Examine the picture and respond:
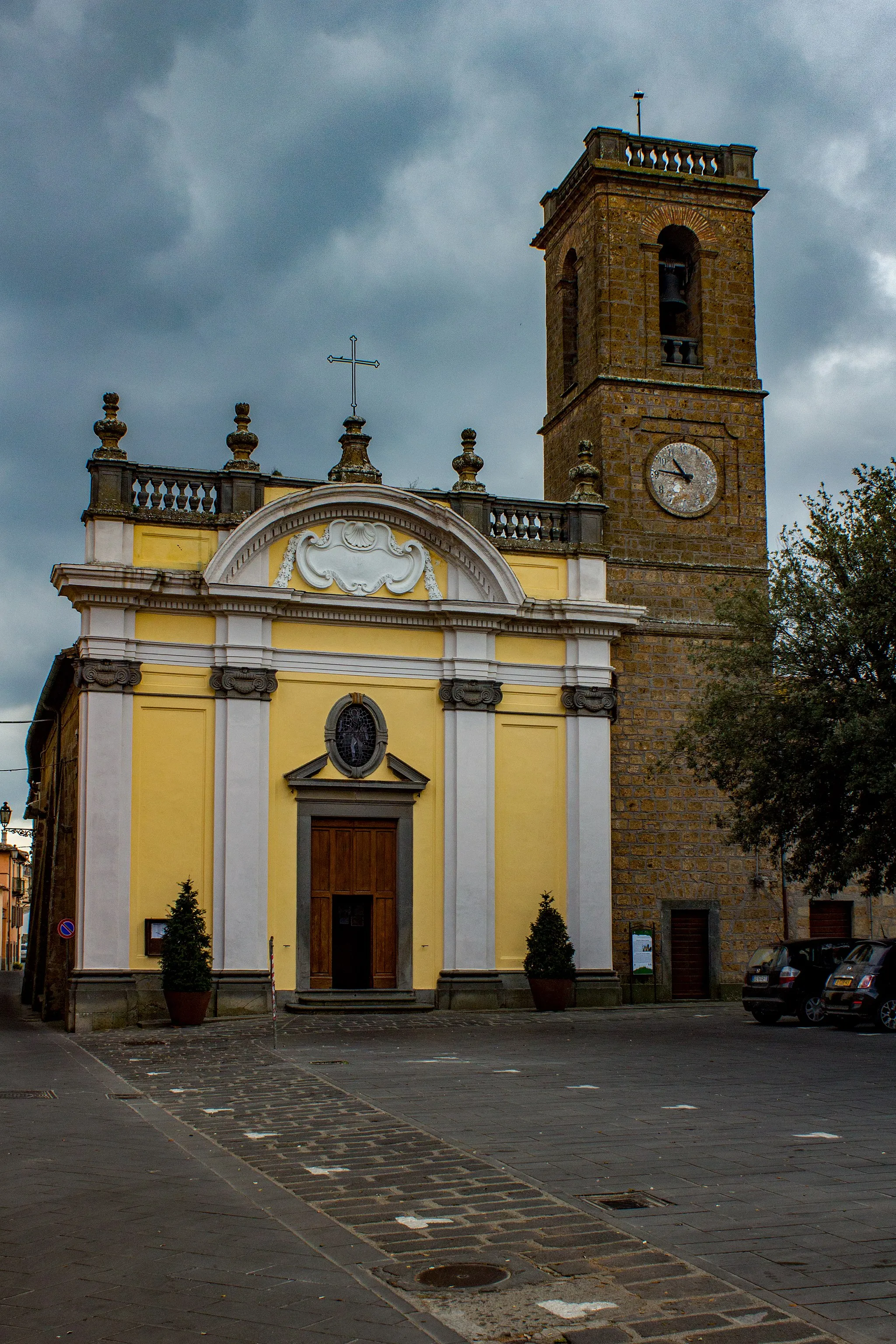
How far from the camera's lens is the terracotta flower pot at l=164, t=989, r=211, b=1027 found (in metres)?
20.6

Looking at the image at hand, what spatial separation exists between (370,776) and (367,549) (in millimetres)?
3925

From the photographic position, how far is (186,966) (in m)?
20.7

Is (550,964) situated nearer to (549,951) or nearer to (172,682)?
(549,951)

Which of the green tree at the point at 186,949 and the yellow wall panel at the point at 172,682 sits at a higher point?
the yellow wall panel at the point at 172,682

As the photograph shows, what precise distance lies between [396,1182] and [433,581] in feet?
54.8

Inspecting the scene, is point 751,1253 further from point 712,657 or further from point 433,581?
point 433,581

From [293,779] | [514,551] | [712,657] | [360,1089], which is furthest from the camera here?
[514,551]

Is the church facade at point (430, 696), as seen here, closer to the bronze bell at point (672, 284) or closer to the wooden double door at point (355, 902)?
the wooden double door at point (355, 902)

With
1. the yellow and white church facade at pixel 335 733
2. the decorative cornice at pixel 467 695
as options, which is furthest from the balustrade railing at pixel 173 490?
the decorative cornice at pixel 467 695

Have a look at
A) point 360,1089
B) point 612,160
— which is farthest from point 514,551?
point 360,1089

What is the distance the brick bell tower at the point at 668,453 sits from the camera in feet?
84.7

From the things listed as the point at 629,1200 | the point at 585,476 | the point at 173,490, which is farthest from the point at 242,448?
the point at 629,1200

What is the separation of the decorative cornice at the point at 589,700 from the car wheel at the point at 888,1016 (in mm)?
7588

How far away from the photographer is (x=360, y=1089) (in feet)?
41.9
